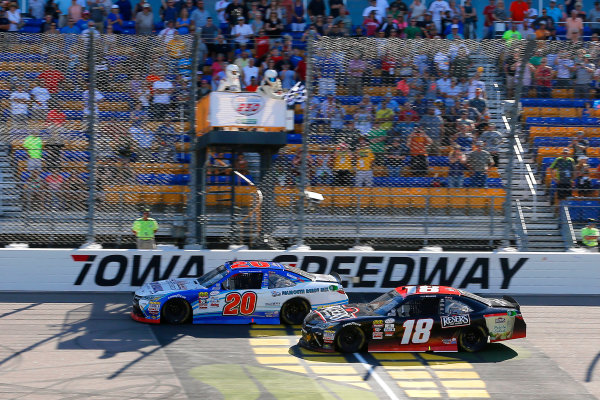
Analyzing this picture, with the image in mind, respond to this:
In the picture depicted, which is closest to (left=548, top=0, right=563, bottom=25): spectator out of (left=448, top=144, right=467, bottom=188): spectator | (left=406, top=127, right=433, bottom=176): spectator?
(left=448, top=144, right=467, bottom=188): spectator

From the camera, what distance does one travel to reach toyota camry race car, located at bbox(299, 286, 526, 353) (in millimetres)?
11586

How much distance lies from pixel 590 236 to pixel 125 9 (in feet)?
40.3

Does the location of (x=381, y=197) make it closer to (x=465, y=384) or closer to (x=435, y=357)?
(x=435, y=357)

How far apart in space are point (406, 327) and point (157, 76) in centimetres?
688

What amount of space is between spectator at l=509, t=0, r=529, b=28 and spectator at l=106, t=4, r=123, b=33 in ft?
33.1

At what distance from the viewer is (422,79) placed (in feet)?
51.1

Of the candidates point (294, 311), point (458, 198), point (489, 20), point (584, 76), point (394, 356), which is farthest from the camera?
point (489, 20)

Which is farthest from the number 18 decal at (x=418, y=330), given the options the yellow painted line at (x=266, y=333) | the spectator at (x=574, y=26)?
the spectator at (x=574, y=26)

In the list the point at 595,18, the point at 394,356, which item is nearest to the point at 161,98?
the point at 394,356

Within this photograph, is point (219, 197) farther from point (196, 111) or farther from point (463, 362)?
point (463, 362)

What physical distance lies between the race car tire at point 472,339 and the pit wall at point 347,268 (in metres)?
3.14

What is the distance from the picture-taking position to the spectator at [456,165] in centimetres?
1532

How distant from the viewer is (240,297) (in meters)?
13.1

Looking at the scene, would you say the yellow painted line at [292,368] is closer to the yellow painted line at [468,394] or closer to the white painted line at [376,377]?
the white painted line at [376,377]
